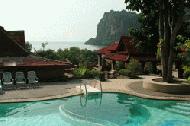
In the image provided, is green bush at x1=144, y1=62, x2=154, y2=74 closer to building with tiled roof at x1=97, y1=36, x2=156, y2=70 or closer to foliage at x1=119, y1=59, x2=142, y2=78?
foliage at x1=119, y1=59, x2=142, y2=78

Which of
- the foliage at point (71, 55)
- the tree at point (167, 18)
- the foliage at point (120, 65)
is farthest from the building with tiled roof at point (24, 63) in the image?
the foliage at point (71, 55)

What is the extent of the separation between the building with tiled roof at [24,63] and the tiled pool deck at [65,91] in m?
1.89

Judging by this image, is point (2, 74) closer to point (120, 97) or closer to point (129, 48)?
point (120, 97)

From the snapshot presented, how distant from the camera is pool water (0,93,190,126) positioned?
18.2 m

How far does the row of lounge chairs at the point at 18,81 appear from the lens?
2720 cm

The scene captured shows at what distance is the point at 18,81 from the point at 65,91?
472cm

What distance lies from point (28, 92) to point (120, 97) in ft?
22.1

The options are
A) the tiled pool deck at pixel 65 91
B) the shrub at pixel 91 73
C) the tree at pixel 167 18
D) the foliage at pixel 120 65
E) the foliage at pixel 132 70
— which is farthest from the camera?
the foliage at pixel 120 65

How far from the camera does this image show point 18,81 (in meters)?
28.0

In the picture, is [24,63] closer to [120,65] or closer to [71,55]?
[120,65]

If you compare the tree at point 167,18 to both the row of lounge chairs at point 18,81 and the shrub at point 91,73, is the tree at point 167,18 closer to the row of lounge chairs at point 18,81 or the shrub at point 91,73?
the shrub at point 91,73

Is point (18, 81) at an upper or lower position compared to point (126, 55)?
lower

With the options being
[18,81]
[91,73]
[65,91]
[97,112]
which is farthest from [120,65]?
[97,112]

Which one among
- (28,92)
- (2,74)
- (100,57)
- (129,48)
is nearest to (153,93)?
(28,92)
